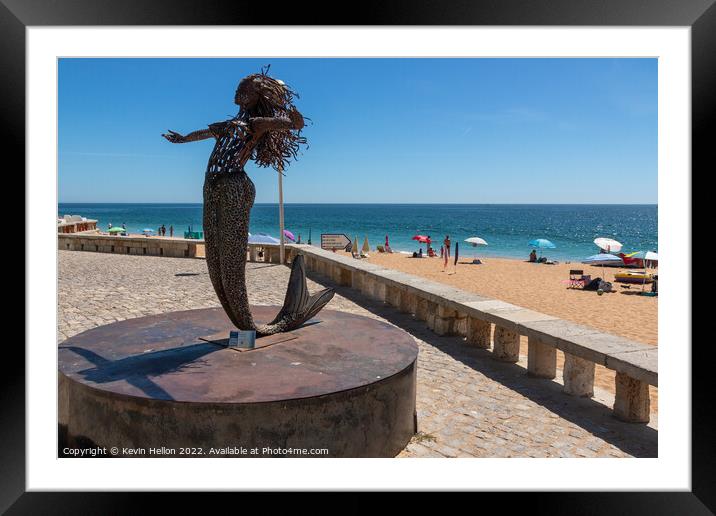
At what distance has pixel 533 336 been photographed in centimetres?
624

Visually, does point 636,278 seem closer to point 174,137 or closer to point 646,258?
point 646,258

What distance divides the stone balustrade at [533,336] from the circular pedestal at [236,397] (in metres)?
1.87

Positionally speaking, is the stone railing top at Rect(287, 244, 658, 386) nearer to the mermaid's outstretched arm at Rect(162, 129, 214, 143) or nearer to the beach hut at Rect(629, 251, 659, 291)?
the mermaid's outstretched arm at Rect(162, 129, 214, 143)

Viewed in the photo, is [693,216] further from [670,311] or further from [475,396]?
[475,396]

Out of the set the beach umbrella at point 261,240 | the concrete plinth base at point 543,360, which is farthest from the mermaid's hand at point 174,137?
the beach umbrella at point 261,240

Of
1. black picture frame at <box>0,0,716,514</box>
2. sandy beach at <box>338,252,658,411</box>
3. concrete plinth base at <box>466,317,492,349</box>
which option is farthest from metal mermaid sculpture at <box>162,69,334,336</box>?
sandy beach at <box>338,252,658,411</box>

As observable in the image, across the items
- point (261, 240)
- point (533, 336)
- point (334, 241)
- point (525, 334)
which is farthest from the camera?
point (334, 241)

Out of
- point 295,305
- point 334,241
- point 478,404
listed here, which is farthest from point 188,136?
point 334,241

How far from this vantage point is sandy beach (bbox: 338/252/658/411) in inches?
402

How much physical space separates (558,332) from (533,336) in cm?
35

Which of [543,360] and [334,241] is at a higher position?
[334,241]

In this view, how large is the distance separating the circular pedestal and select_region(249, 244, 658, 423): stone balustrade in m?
1.87

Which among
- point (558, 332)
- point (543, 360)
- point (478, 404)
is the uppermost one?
point (558, 332)

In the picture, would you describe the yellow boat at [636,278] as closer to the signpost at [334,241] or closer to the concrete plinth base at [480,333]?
the concrete plinth base at [480,333]
